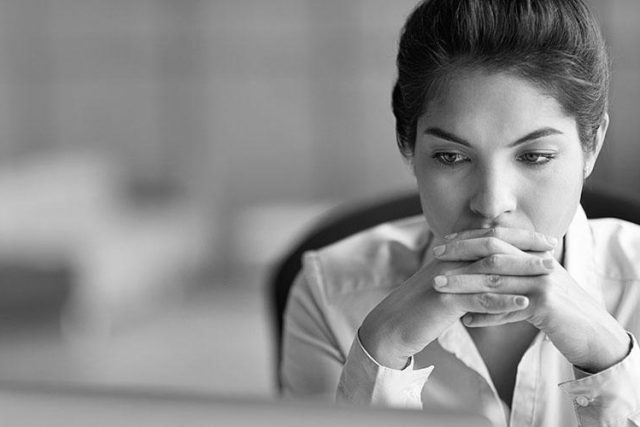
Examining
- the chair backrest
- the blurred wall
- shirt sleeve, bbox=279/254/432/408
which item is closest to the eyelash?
shirt sleeve, bbox=279/254/432/408

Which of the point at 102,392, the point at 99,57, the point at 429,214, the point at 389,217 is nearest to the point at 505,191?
the point at 429,214

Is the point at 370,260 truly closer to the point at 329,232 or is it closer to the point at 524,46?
the point at 329,232

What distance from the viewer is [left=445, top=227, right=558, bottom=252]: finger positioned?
800 millimetres

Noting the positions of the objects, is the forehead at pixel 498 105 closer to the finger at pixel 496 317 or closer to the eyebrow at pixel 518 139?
the eyebrow at pixel 518 139

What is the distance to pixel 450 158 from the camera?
82 centimetres

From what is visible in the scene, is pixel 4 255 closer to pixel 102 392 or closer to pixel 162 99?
pixel 162 99

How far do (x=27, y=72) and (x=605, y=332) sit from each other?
149 inches

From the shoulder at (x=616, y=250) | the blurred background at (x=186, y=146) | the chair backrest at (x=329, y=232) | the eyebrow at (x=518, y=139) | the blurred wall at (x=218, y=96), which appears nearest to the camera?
the eyebrow at (x=518, y=139)

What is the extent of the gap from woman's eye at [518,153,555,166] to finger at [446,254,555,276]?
0.07 metres

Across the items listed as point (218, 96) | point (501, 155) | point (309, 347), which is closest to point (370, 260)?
point (309, 347)

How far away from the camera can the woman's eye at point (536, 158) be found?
31.1 inches

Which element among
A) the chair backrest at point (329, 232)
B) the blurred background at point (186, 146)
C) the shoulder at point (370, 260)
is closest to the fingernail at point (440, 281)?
the shoulder at point (370, 260)

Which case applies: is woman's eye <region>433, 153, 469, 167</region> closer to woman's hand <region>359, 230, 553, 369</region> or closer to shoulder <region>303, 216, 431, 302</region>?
woman's hand <region>359, 230, 553, 369</region>

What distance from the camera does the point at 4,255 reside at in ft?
11.8
